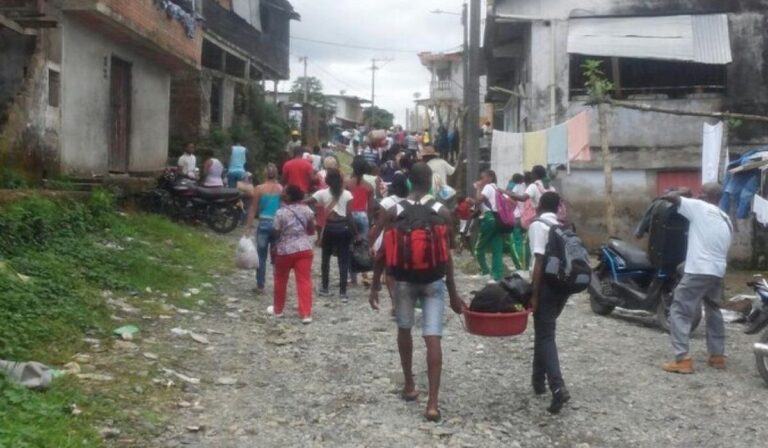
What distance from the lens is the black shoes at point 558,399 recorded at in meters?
6.79

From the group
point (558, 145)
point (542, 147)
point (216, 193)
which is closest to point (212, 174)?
point (216, 193)

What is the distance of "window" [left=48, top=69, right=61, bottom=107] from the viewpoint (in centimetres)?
1387

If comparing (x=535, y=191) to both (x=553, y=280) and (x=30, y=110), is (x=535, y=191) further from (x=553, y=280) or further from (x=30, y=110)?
(x=30, y=110)

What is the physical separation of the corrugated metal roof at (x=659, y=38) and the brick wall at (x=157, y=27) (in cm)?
768

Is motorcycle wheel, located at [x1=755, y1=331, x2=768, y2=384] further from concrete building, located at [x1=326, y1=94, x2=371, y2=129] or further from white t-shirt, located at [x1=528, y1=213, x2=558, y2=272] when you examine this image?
concrete building, located at [x1=326, y1=94, x2=371, y2=129]

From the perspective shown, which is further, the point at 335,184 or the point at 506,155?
the point at 506,155

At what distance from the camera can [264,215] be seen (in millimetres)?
11062

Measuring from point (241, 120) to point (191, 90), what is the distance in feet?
10.6

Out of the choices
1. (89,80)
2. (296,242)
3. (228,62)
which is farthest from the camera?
(228,62)

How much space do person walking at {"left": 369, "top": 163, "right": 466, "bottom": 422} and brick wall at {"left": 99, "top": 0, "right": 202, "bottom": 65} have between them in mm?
9097

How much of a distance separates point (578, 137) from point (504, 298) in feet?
32.1

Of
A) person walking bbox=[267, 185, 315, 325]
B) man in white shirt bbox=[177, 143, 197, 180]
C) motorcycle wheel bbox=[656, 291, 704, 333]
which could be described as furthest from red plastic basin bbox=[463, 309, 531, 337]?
man in white shirt bbox=[177, 143, 197, 180]

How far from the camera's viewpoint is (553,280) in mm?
6824

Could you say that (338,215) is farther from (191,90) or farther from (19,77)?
(191,90)
